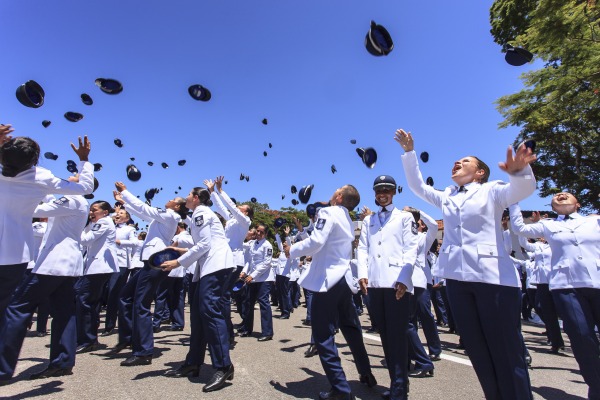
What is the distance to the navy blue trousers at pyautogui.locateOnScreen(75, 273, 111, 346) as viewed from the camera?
540cm

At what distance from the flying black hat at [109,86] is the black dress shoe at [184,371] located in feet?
16.8

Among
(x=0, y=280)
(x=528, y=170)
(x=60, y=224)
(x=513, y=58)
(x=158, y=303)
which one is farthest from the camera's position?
(x=158, y=303)

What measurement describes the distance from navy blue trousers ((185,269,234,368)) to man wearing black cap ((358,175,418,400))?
159cm

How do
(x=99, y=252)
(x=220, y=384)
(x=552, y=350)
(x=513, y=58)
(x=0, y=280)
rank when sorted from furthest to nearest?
1. (x=552, y=350)
2. (x=99, y=252)
3. (x=513, y=58)
4. (x=220, y=384)
5. (x=0, y=280)

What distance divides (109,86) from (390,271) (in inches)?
243

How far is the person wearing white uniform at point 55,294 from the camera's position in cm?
381

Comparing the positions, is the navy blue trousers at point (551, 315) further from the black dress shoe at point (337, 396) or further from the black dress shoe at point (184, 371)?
the black dress shoe at point (184, 371)

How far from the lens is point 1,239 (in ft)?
10.4

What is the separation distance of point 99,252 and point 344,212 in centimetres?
396

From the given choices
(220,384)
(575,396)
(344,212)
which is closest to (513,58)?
(344,212)

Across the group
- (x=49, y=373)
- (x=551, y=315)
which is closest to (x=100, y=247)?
(x=49, y=373)

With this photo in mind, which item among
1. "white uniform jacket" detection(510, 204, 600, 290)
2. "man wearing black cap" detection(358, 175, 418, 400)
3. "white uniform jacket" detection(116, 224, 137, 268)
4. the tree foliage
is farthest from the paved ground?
the tree foliage

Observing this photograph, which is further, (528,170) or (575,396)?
(575,396)

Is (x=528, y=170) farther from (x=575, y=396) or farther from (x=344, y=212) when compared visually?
(x=575, y=396)
